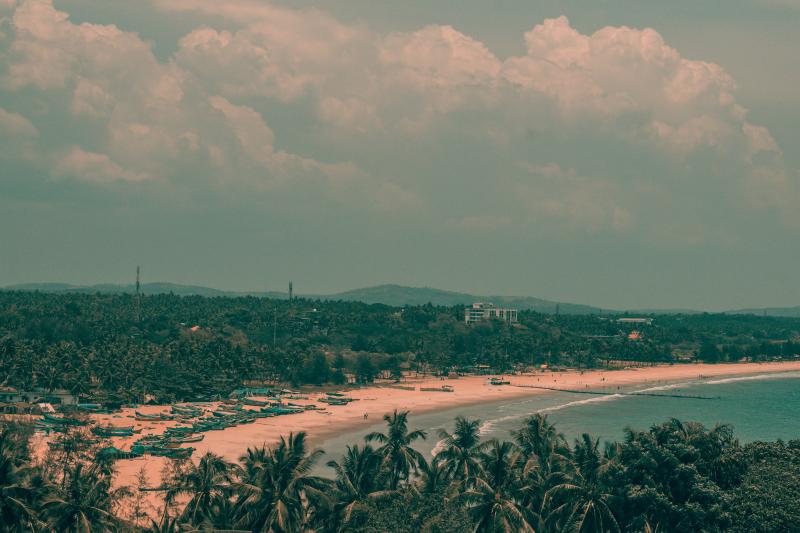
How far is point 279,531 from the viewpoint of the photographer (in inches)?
1902

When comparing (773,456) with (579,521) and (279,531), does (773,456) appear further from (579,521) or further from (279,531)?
Answer: (279,531)

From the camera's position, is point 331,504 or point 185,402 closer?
point 331,504

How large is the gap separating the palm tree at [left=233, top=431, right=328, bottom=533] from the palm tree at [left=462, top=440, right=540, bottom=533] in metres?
10.1

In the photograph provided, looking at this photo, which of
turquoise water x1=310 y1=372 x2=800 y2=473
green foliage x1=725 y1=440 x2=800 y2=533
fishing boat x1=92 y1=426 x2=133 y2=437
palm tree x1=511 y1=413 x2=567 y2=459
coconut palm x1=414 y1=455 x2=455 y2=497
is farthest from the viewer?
turquoise water x1=310 y1=372 x2=800 y2=473

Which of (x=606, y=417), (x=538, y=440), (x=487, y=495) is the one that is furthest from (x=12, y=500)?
(x=606, y=417)

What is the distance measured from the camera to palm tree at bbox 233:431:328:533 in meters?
48.8

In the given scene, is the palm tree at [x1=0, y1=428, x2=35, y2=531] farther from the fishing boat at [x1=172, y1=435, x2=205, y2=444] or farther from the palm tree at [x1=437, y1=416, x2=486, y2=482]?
the fishing boat at [x1=172, y1=435, x2=205, y2=444]

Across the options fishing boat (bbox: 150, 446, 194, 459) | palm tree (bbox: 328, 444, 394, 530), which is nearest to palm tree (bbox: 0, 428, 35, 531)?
palm tree (bbox: 328, 444, 394, 530)

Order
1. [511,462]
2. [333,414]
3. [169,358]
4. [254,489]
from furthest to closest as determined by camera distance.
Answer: [169,358] → [333,414] → [511,462] → [254,489]

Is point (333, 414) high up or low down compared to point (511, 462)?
down

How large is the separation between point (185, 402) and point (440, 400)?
55.2m

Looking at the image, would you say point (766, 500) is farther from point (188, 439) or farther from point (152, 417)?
point (152, 417)

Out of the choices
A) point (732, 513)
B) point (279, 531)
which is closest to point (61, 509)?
point (279, 531)

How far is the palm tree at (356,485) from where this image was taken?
53094 mm
